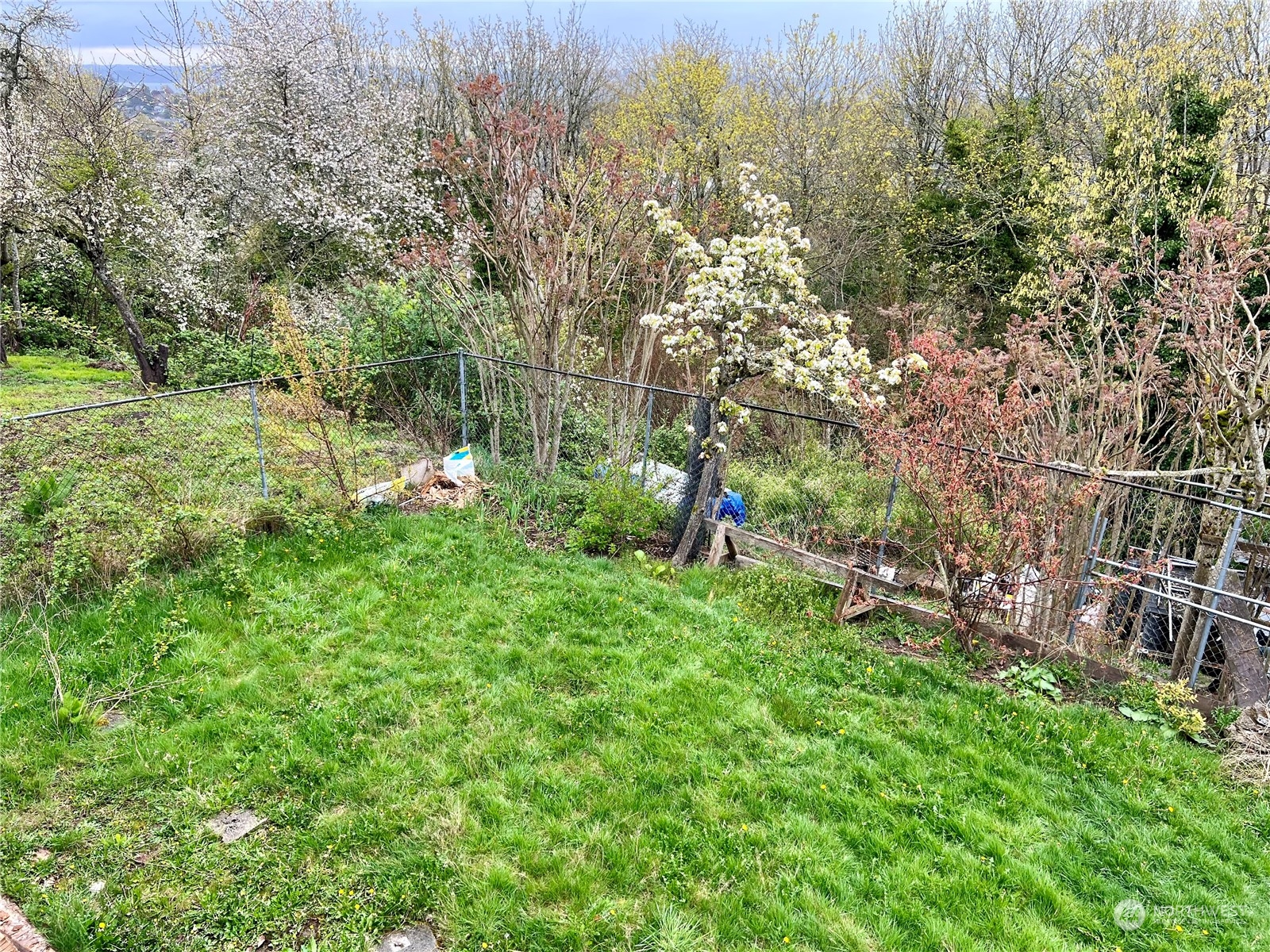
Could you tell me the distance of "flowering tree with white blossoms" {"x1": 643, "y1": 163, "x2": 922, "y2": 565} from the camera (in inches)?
193

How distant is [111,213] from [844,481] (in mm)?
10487

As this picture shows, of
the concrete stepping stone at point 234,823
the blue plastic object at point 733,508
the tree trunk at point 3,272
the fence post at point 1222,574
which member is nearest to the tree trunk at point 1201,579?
the fence post at point 1222,574

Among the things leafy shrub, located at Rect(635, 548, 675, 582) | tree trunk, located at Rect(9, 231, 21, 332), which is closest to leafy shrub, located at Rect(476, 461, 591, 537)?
leafy shrub, located at Rect(635, 548, 675, 582)

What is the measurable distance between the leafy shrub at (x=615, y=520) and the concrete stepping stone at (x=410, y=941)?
3.41 meters

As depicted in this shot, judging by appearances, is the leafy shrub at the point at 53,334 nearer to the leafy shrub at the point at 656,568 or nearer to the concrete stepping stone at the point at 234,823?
the leafy shrub at the point at 656,568

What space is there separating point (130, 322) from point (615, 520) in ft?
27.5

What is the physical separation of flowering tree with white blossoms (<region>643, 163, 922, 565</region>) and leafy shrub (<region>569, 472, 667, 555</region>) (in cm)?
79

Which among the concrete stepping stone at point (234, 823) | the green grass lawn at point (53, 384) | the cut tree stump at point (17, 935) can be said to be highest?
the green grass lawn at point (53, 384)

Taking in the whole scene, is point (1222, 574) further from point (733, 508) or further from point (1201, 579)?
point (733, 508)

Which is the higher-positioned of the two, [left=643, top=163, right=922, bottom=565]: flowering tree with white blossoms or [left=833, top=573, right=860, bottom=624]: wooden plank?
[left=643, top=163, right=922, bottom=565]: flowering tree with white blossoms

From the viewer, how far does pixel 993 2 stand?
15.5 m

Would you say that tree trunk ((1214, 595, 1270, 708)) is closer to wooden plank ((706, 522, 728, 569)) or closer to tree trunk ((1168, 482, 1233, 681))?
tree trunk ((1168, 482, 1233, 681))

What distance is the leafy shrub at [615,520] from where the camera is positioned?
231 inches

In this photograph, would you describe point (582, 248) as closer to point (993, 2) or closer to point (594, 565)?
point (594, 565)
